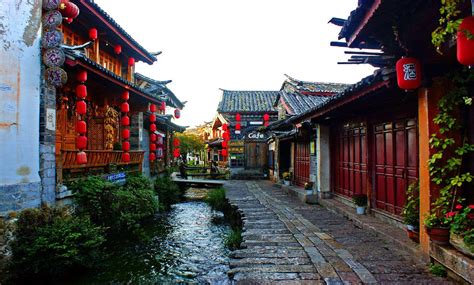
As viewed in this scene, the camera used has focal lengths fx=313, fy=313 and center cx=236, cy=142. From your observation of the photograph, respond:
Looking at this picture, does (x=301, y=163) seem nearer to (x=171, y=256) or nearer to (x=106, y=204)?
(x=171, y=256)

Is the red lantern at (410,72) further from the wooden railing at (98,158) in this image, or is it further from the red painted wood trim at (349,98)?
the wooden railing at (98,158)

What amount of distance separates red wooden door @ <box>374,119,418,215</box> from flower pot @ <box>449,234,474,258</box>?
177 centimetres

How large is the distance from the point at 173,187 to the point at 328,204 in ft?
24.8

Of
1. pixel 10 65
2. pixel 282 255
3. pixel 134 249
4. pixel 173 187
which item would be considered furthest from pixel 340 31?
pixel 173 187

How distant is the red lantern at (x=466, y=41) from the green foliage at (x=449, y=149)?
1.93 m

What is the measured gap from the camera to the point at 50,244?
543 centimetres

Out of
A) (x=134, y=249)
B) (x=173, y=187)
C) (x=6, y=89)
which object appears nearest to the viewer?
(x=6, y=89)

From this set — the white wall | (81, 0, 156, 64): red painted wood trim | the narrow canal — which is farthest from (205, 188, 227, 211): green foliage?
the white wall

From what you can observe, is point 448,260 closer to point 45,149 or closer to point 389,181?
point 389,181

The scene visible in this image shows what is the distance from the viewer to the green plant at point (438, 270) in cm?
403

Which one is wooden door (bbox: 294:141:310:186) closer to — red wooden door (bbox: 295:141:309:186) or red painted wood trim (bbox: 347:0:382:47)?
red wooden door (bbox: 295:141:309:186)

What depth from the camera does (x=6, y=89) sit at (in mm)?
6125

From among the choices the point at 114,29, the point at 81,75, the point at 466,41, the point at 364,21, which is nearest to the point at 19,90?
the point at 81,75

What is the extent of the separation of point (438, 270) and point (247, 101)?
22.1 meters
